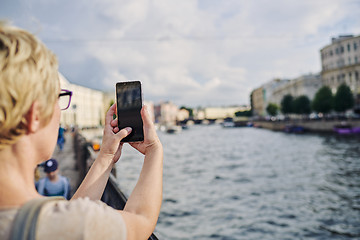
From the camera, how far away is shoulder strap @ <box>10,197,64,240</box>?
71cm

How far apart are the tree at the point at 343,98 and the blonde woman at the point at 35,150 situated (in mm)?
51716

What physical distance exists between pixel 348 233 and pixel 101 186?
32.3ft

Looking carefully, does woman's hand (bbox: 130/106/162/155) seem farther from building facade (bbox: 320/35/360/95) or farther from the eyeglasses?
building facade (bbox: 320/35/360/95)

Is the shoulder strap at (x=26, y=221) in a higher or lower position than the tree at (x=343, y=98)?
lower

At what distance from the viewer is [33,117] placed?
843 mm

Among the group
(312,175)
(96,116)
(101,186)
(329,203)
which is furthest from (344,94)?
(96,116)

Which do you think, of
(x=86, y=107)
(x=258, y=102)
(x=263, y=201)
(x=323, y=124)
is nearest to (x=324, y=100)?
(x=323, y=124)

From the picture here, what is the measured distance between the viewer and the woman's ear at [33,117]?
0.84 m

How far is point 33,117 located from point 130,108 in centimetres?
46

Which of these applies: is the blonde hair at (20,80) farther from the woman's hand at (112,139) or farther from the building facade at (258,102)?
the building facade at (258,102)

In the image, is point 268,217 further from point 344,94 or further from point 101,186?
point 344,94

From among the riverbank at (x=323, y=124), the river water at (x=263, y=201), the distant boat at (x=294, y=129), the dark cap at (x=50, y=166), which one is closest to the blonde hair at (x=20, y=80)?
the dark cap at (x=50, y=166)

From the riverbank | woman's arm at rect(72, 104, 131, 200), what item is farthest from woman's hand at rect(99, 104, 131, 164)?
the riverbank

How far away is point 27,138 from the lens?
0.86 metres
